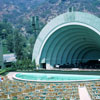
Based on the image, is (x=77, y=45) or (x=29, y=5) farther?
(x=29, y=5)

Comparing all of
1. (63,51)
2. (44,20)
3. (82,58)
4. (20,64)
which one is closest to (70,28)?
(63,51)

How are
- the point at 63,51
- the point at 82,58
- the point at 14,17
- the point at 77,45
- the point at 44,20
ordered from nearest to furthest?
the point at 63,51, the point at 77,45, the point at 82,58, the point at 44,20, the point at 14,17

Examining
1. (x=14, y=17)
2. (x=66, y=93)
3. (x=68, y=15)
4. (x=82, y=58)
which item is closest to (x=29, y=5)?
(x=14, y=17)

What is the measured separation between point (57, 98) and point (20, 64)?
2095 centimetres

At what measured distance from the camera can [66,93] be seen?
11.2 m

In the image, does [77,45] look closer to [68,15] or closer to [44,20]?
[68,15]

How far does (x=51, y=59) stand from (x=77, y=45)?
722 centimetres

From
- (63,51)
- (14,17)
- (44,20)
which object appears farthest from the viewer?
(14,17)

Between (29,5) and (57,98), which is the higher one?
(29,5)

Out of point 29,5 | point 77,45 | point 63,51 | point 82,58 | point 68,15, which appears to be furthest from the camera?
point 29,5

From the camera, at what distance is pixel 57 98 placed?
10.6 metres

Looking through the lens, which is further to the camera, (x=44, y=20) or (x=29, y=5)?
(x=29, y=5)

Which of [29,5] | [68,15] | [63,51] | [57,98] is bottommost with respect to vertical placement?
[57,98]

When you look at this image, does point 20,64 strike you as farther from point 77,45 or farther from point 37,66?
point 77,45
